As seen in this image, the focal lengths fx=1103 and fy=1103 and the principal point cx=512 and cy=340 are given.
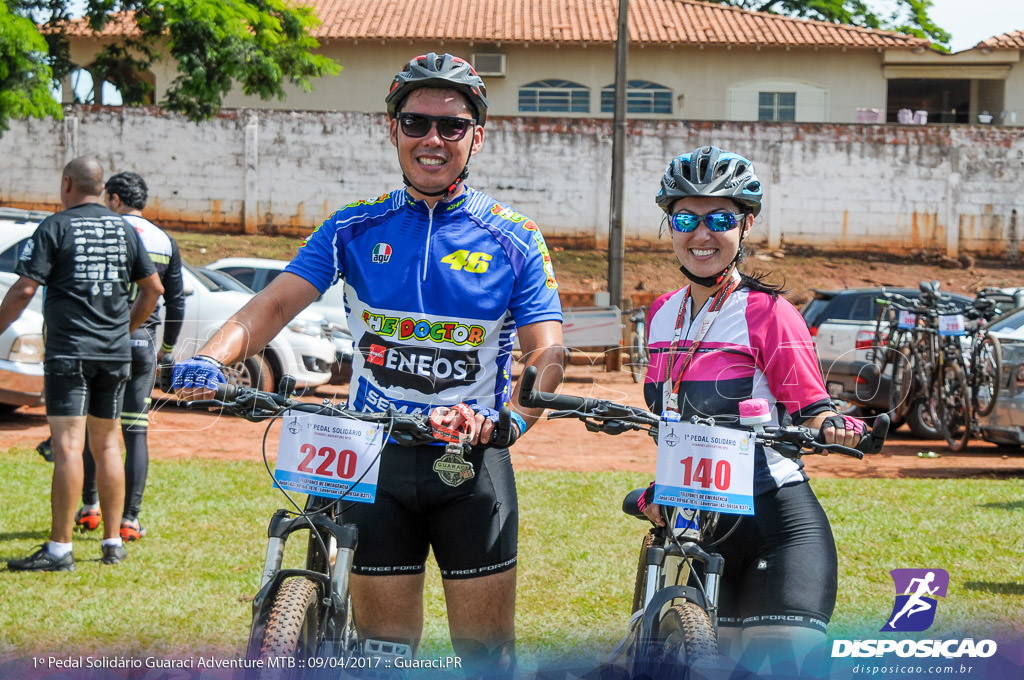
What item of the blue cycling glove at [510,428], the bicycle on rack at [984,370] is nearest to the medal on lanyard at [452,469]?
the blue cycling glove at [510,428]

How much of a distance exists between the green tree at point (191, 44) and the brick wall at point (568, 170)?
3137 millimetres

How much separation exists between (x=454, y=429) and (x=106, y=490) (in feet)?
12.6

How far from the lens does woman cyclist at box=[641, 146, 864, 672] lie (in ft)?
10.0

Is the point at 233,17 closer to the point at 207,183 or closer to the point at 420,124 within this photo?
the point at 207,183

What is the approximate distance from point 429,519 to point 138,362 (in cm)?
378

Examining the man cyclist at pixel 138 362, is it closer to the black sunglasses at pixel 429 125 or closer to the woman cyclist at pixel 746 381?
the black sunglasses at pixel 429 125

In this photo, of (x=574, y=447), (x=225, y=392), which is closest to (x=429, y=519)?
(x=225, y=392)

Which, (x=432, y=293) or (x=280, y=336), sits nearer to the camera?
(x=432, y=293)

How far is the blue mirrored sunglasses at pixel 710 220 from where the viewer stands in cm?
324

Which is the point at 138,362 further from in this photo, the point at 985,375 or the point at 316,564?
the point at 985,375

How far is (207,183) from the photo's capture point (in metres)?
26.0

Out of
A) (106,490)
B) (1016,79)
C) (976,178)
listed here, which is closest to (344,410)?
(106,490)

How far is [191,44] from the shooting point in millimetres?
19234

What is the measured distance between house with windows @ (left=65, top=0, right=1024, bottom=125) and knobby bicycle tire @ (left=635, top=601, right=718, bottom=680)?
94.4 feet
